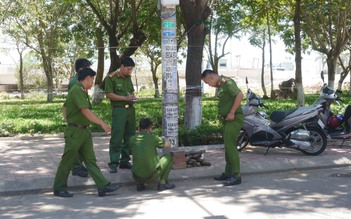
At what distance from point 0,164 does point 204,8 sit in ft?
16.4

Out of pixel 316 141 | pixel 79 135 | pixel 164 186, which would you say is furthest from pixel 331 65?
pixel 79 135

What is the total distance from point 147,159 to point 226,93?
1528 millimetres

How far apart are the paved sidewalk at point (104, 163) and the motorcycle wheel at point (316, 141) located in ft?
0.44

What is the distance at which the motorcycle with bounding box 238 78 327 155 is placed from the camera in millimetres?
8625

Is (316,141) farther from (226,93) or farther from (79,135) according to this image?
(79,135)

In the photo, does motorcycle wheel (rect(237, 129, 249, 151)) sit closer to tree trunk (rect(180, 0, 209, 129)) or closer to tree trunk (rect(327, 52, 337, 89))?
tree trunk (rect(180, 0, 209, 129))

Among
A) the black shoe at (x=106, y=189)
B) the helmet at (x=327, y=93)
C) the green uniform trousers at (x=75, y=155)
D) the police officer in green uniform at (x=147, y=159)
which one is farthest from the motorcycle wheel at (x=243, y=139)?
the green uniform trousers at (x=75, y=155)

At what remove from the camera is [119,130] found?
7.17 meters

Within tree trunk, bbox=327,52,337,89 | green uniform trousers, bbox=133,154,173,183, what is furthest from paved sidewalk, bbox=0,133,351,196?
tree trunk, bbox=327,52,337,89

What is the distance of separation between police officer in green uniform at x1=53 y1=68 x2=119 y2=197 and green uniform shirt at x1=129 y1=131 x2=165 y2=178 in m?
0.43

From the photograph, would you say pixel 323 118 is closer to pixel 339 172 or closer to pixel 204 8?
pixel 339 172

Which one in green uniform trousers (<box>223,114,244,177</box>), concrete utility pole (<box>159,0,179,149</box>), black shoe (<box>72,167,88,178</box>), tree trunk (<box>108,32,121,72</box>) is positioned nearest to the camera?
green uniform trousers (<box>223,114,244,177</box>)

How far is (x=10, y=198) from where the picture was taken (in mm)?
6359

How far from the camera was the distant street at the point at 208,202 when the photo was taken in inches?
211
